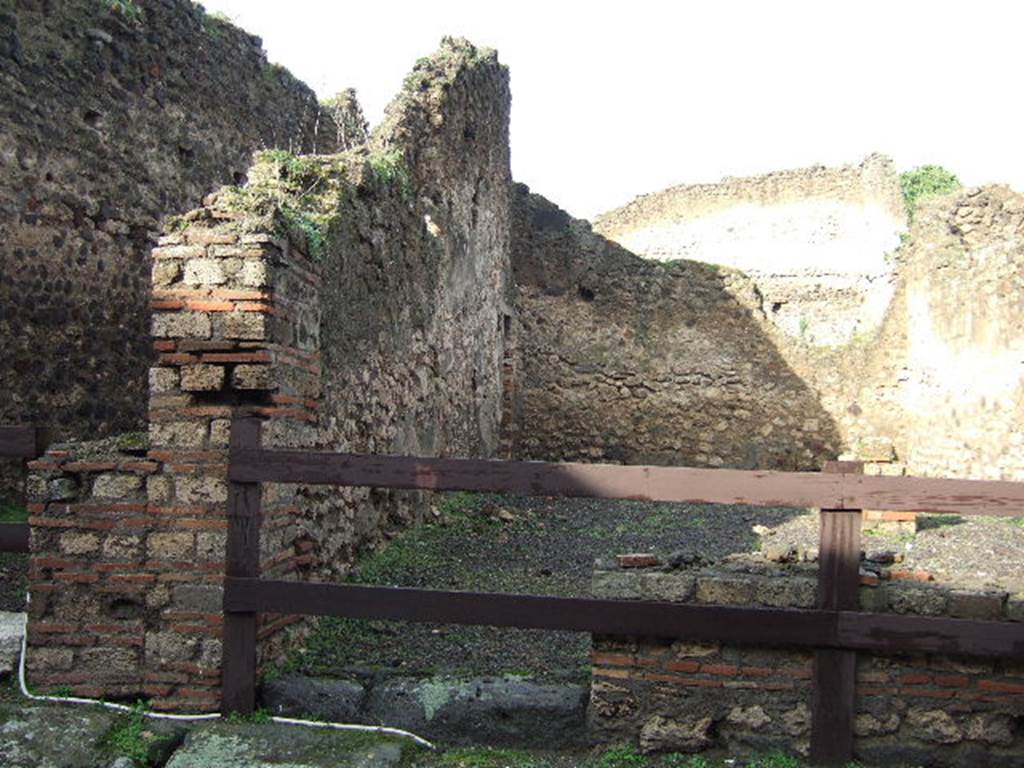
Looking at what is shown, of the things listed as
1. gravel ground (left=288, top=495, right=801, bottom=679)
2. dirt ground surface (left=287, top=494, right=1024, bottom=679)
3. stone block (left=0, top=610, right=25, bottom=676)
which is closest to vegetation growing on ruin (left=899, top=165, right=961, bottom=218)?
dirt ground surface (left=287, top=494, right=1024, bottom=679)

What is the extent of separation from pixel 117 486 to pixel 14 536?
651 millimetres

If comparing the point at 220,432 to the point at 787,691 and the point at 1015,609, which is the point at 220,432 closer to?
the point at 787,691

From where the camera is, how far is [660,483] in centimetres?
381

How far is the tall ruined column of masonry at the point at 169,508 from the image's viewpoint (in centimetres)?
422

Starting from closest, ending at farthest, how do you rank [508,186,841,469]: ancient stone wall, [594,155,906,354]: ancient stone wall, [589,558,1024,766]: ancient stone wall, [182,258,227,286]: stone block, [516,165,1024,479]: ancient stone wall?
1. [589,558,1024,766]: ancient stone wall
2. [182,258,227,286]: stone block
3. [516,165,1024,479]: ancient stone wall
4. [508,186,841,469]: ancient stone wall
5. [594,155,906,354]: ancient stone wall

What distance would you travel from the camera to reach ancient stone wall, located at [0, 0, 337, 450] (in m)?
8.82

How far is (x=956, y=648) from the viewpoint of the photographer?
3.63 metres

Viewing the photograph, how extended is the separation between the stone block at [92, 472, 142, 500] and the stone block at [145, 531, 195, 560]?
0.79ft

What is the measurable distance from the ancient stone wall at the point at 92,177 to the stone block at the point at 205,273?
15.7 ft

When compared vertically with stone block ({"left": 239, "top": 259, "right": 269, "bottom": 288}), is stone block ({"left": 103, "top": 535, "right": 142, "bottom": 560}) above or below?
below

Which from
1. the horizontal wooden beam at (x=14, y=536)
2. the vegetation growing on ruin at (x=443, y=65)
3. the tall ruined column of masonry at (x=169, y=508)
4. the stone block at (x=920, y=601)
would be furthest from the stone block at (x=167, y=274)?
the vegetation growing on ruin at (x=443, y=65)

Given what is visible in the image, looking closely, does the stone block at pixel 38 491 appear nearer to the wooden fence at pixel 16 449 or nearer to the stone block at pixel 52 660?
the wooden fence at pixel 16 449

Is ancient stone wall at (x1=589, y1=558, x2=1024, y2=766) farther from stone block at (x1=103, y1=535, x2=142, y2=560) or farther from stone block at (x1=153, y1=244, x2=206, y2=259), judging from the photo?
stone block at (x1=153, y1=244, x2=206, y2=259)

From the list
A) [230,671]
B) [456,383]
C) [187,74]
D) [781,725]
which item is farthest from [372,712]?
→ [187,74]
